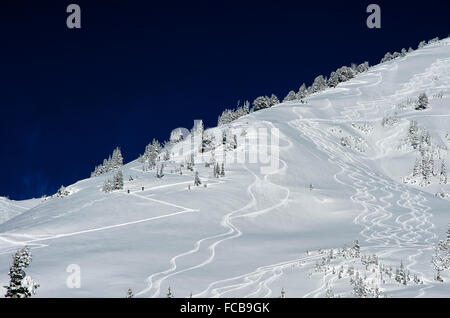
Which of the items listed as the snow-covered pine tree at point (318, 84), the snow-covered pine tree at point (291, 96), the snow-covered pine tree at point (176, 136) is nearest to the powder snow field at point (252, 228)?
the snow-covered pine tree at point (176, 136)

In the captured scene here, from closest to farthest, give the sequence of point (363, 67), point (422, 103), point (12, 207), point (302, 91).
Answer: point (12, 207) < point (422, 103) < point (302, 91) < point (363, 67)

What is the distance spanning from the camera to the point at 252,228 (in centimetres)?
2069

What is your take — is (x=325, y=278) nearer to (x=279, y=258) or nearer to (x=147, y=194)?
(x=279, y=258)

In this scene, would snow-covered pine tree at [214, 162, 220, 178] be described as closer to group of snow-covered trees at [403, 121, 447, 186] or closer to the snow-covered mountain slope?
group of snow-covered trees at [403, 121, 447, 186]

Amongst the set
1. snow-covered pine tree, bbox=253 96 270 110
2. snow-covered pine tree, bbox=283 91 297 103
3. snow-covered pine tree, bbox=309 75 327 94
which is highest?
snow-covered pine tree, bbox=309 75 327 94

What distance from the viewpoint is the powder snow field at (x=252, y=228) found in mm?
12312

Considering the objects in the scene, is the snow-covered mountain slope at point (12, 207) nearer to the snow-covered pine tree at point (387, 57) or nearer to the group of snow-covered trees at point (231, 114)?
the group of snow-covered trees at point (231, 114)

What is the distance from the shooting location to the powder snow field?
485 inches

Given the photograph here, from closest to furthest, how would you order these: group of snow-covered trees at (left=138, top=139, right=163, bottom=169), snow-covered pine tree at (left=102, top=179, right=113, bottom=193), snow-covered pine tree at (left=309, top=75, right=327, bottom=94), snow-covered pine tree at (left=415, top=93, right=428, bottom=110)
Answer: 1. snow-covered pine tree at (left=102, top=179, right=113, bottom=193)
2. group of snow-covered trees at (left=138, top=139, right=163, bottom=169)
3. snow-covered pine tree at (left=415, top=93, right=428, bottom=110)
4. snow-covered pine tree at (left=309, top=75, right=327, bottom=94)

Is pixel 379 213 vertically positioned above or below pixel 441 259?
above

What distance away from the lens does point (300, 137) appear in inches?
1593

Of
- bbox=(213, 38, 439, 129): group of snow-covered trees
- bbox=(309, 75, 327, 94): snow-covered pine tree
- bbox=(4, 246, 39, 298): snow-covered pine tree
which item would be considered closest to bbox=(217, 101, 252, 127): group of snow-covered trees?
bbox=(213, 38, 439, 129): group of snow-covered trees

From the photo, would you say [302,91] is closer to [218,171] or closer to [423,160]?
[423,160]

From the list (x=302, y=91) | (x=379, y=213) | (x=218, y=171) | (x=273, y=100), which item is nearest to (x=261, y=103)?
(x=273, y=100)
